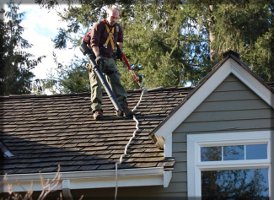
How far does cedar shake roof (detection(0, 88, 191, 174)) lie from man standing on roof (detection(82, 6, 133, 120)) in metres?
0.24

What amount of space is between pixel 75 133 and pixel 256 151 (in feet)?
8.60

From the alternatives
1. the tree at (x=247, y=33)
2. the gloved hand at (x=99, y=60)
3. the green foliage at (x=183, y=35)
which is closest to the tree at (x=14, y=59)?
the green foliage at (x=183, y=35)

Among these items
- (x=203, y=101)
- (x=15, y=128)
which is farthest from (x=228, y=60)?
(x=15, y=128)

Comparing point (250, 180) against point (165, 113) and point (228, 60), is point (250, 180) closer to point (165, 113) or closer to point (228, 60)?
point (228, 60)

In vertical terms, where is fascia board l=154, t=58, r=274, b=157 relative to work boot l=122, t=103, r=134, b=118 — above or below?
below

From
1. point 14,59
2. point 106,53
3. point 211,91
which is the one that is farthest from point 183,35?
point 211,91

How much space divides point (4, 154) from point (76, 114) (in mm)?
1620

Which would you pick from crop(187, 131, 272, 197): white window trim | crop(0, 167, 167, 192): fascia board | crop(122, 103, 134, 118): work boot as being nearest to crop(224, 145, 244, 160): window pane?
crop(187, 131, 272, 197): white window trim

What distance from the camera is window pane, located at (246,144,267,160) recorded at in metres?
7.03

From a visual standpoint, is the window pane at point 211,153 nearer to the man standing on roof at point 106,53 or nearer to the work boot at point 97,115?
the man standing on roof at point 106,53

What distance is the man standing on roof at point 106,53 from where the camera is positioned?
863cm

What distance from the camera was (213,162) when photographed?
7043mm

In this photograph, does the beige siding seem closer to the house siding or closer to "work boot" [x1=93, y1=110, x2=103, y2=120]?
the house siding

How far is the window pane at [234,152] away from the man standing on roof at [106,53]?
2.05 m
